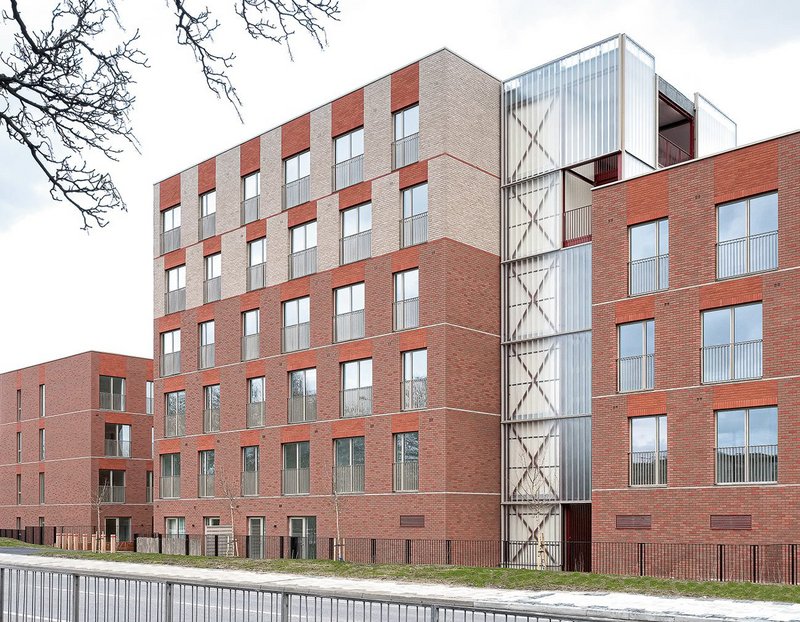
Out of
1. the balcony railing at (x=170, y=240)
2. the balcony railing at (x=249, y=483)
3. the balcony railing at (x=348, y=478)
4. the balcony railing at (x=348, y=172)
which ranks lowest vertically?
the balcony railing at (x=249, y=483)

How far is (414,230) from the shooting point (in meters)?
38.5

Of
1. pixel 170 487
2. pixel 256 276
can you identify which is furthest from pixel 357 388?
pixel 170 487

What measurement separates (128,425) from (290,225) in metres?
26.1

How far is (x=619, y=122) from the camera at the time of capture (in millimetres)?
36000


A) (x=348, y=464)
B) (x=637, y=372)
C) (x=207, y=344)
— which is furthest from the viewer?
(x=207, y=344)

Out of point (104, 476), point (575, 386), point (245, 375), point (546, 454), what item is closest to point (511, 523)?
point (546, 454)

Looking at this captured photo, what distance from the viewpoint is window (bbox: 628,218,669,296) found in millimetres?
32281

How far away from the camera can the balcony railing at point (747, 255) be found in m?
29.8

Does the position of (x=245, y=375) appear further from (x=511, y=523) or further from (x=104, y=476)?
(x=104, y=476)

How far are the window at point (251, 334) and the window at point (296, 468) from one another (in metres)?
4.63

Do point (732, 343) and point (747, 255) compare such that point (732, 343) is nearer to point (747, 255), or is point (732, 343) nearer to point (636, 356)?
point (747, 255)

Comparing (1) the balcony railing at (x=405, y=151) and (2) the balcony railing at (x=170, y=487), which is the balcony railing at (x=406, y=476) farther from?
(2) the balcony railing at (x=170, y=487)

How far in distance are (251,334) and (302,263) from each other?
4.50m

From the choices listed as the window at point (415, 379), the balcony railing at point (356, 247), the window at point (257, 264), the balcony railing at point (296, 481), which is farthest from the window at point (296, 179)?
the balcony railing at point (296, 481)
